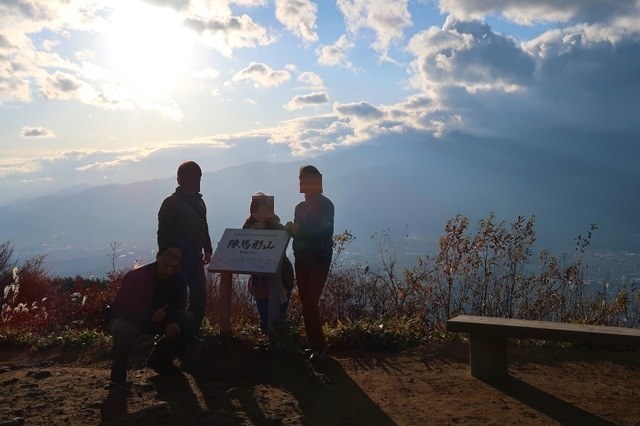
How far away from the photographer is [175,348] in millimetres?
5836

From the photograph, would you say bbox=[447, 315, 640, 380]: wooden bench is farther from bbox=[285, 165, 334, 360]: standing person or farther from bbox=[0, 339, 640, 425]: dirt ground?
bbox=[285, 165, 334, 360]: standing person

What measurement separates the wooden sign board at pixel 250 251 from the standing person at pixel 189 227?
217 mm

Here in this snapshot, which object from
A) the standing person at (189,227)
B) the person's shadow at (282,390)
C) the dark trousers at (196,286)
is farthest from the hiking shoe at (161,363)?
the dark trousers at (196,286)

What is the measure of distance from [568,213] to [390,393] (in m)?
127

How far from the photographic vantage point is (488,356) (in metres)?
5.59

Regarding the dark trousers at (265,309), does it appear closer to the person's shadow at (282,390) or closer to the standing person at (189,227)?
the person's shadow at (282,390)

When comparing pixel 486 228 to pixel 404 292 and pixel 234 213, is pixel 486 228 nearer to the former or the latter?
pixel 404 292

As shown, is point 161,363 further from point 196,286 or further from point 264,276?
point 264,276

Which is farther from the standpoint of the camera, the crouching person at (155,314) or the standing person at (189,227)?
the standing person at (189,227)

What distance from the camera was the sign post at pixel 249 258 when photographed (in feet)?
21.4

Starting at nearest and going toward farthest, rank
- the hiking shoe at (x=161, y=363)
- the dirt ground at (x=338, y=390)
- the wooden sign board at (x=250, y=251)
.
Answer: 1. the dirt ground at (x=338, y=390)
2. the hiking shoe at (x=161, y=363)
3. the wooden sign board at (x=250, y=251)

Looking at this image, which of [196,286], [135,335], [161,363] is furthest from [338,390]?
[196,286]

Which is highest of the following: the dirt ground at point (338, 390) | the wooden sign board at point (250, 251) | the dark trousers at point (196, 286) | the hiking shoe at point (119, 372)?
the wooden sign board at point (250, 251)

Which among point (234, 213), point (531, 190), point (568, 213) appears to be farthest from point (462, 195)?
point (234, 213)
